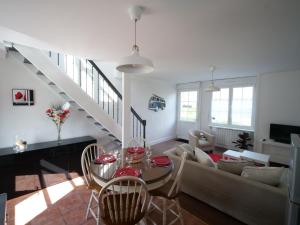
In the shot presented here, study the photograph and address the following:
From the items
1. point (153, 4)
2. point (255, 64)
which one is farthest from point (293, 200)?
point (255, 64)

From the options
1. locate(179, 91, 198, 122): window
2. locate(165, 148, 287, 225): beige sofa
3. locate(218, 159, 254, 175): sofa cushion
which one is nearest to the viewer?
locate(165, 148, 287, 225): beige sofa

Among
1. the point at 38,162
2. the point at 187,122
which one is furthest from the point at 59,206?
the point at 187,122

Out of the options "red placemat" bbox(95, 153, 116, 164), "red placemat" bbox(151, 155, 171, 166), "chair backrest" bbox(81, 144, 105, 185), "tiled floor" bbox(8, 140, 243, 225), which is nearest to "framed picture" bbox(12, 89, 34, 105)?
"tiled floor" bbox(8, 140, 243, 225)

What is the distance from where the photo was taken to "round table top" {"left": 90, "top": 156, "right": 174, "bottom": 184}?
1665 mm

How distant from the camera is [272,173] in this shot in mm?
2020

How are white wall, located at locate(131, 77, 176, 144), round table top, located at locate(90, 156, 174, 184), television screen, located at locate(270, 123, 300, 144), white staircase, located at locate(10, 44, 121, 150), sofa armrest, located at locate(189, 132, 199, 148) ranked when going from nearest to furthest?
round table top, located at locate(90, 156, 174, 184) < white staircase, located at locate(10, 44, 121, 150) < television screen, located at locate(270, 123, 300, 144) < sofa armrest, located at locate(189, 132, 199, 148) < white wall, located at locate(131, 77, 176, 144)

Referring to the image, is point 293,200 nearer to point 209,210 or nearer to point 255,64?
point 209,210

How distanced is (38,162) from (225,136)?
5243 mm

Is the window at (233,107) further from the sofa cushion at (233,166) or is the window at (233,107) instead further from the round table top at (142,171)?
the round table top at (142,171)

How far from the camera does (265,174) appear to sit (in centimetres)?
204

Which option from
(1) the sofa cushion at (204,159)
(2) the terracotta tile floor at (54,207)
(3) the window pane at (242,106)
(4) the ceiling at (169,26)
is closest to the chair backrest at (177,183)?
(2) the terracotta tile floor at (54,207)

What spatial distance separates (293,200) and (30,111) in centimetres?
411

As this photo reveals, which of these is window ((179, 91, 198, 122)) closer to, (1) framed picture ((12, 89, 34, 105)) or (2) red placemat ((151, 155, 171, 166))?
(2) red placemat ((151, 155, 171, 166))

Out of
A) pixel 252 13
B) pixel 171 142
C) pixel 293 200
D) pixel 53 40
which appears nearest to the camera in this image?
pixel 293 200
